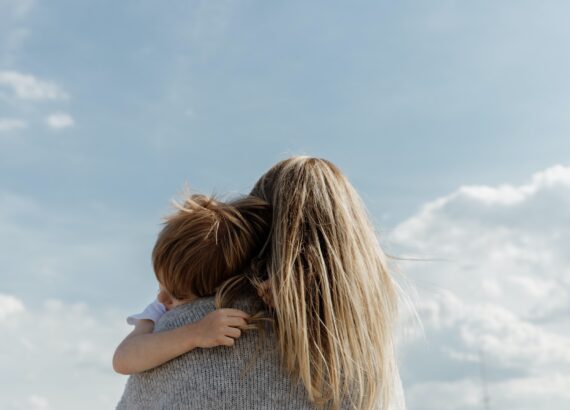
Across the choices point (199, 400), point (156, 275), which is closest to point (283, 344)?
point (199, 400)

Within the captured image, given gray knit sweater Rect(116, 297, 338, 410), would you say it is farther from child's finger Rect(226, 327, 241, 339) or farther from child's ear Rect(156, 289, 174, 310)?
child's ear Rect(156, 289, 174, 310)

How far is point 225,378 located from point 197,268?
44 cm

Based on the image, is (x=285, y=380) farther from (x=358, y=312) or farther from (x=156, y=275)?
(x=156, y=275)

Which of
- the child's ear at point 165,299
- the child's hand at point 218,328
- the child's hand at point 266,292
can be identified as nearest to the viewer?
the child's hand at point 218,328

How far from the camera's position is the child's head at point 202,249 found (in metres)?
3.47

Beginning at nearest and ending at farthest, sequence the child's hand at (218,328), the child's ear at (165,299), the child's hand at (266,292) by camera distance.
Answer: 1. the child's hand at (218,328)
2. the child's hand at (266,292)
3. the child's ear at (165,299)

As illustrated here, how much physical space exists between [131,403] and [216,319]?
1.84 feet

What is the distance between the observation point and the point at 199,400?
11.0 ft

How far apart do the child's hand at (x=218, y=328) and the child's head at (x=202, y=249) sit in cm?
17

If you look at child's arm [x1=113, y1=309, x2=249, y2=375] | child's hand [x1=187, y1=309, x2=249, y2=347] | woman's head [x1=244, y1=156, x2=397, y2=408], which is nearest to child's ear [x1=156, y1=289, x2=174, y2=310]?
child's arm [x1=113, y1=309, x2=249, y2=375]

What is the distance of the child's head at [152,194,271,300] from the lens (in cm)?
347

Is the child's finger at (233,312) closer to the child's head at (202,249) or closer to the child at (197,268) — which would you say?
the child at (197,268)

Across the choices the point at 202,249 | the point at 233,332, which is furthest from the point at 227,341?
the point at 202,249

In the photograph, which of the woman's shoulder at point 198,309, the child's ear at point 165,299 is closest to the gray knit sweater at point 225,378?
the woman's shoulder at point 198,309
